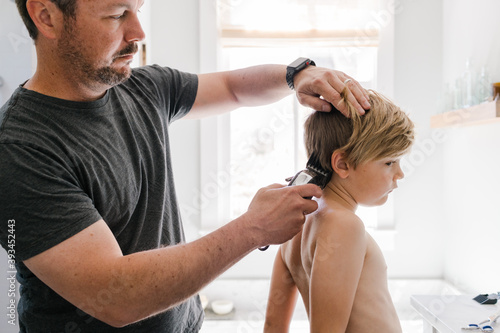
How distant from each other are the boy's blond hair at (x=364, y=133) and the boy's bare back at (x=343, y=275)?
14 centimetres

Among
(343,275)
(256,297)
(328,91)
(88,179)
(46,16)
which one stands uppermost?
(46,16)

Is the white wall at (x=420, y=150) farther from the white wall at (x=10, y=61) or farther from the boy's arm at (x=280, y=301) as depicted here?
the white wall at (x=10, y=61)

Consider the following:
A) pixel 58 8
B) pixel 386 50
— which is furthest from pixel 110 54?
pixel 386 50

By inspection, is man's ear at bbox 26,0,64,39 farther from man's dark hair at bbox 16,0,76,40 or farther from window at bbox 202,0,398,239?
window at bbox 202,0,398,239

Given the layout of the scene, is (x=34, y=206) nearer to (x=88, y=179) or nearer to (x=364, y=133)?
(x=88, y=179)

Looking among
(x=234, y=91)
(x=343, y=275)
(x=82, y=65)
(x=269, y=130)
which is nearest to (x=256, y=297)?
(x=269, y=130)

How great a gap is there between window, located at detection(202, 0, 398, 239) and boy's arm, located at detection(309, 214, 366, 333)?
195 cm

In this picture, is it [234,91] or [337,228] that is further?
[234,91]

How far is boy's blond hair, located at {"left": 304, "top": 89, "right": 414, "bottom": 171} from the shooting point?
112 centimetres

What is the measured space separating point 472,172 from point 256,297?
1561 millimetres

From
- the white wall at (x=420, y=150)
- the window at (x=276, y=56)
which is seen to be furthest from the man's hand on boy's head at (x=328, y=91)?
the white wall at (x=420, y=150)

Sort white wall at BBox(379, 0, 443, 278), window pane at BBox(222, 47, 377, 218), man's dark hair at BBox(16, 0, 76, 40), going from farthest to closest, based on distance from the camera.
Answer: window pane at BBox(222, 47, 377, 218)
white wall at BBox(379, 0, 443, 278)
man's dark hair at BBox(16, 0, 76, 40)

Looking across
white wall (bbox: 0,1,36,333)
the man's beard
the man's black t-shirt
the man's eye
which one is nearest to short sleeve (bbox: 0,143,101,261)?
the man's black t-shirt

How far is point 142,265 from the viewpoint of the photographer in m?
0.86
